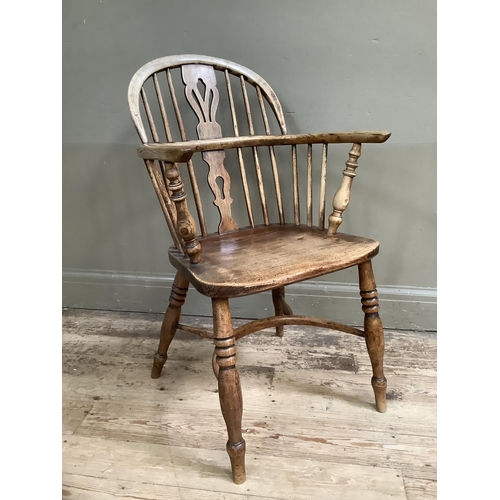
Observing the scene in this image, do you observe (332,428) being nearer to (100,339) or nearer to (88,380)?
(88,380)

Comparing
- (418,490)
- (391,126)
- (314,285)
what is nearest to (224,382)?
(418,490)

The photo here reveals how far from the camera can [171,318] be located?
4.18ft

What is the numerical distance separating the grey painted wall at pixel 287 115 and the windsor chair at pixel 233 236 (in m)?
0.13

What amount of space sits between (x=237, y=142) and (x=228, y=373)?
27.0 inches

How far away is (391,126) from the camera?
1446mm

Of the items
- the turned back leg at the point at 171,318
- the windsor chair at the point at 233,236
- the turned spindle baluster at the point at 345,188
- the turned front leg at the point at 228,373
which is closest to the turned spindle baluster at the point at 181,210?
the windsor chair at the point at 233,236

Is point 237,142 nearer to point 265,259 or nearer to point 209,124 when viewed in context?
point 209,124

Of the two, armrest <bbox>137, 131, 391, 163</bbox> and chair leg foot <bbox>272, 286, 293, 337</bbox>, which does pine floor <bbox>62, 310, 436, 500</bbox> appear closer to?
chair leg foot <bbox>272, 286, 293, 337</bbox>

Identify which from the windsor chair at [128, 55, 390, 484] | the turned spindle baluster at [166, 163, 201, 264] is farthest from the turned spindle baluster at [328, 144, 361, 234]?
the turned spindle baluster at [166, 163, 201, 264]

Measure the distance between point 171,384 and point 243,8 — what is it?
124 cm

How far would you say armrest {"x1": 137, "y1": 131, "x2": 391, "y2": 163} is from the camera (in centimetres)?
86

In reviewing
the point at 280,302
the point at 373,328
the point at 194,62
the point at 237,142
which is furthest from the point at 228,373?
the point at 194,62

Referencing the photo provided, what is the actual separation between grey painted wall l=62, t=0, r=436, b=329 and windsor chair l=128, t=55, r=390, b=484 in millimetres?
135

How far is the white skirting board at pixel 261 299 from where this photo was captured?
1.58 meters
